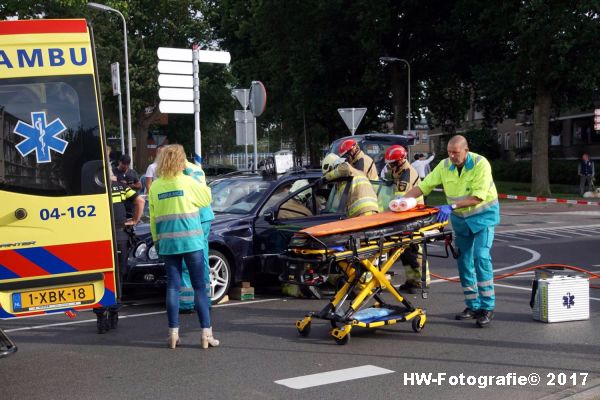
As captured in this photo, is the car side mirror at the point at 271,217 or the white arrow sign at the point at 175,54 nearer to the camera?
the car side mirror at the point at 271,217

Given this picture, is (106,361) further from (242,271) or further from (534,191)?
(534,191)

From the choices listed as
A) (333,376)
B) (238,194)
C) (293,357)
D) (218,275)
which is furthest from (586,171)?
(333,376)

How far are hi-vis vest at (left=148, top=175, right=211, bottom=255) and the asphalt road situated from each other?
0.99m

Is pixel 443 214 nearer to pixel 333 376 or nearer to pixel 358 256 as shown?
pixel 358 256

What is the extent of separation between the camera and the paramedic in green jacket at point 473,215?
7754 mm

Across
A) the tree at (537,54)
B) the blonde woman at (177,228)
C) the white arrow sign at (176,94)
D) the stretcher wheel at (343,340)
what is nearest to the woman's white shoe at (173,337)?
the blonde woman at (177,228)

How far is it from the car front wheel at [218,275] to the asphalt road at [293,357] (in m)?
0.17

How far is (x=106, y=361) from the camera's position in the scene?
265 inches

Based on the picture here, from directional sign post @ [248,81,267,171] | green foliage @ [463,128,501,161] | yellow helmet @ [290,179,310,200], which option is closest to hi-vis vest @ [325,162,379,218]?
yellow helmet @ [290,179,310,200]

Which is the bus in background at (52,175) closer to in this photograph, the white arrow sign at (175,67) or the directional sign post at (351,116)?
the white arrow sign at (175,67)

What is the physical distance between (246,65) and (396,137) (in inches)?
1039

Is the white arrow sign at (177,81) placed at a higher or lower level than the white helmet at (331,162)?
higher

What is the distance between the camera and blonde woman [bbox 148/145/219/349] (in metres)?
7.01

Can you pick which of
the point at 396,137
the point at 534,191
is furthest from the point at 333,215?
the point at 534,191
